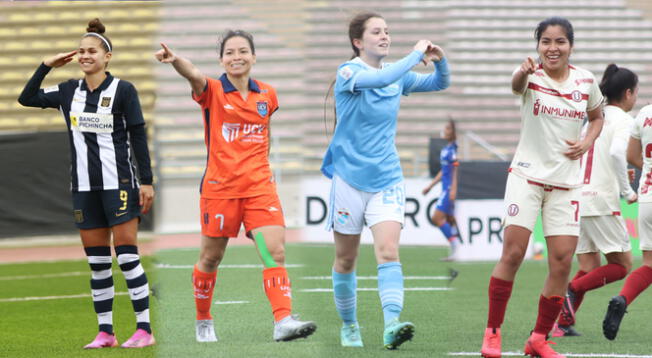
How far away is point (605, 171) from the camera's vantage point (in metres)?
6.28

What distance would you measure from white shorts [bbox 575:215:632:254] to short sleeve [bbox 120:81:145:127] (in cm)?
290

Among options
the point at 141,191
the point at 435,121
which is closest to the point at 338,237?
the point at 141,191

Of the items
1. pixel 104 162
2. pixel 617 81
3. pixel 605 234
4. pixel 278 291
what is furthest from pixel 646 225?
pixel 104 162

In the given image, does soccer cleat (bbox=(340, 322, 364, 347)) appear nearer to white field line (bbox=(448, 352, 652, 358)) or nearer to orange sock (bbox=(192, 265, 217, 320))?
white field line (bbox=(448, 352, 652, 358))

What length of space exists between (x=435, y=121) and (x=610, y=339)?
14764 mm

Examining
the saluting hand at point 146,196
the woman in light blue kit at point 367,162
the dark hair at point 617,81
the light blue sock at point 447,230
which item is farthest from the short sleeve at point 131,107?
the light blue sock at point 447,230

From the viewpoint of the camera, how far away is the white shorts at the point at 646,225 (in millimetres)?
5816

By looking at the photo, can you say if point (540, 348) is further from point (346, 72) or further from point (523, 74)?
point (346, 72)

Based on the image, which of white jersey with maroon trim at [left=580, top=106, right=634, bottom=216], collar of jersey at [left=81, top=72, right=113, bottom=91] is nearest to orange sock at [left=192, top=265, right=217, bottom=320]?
collar of jersey at [left=81, top=72, right=113, bottom=91]

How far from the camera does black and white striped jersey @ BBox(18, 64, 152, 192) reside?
518cm

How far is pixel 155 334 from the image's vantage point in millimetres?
5770

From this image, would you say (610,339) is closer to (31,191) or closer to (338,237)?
(338,237)

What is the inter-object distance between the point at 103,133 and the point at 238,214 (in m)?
0.85

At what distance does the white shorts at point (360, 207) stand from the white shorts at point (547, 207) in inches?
23.0
